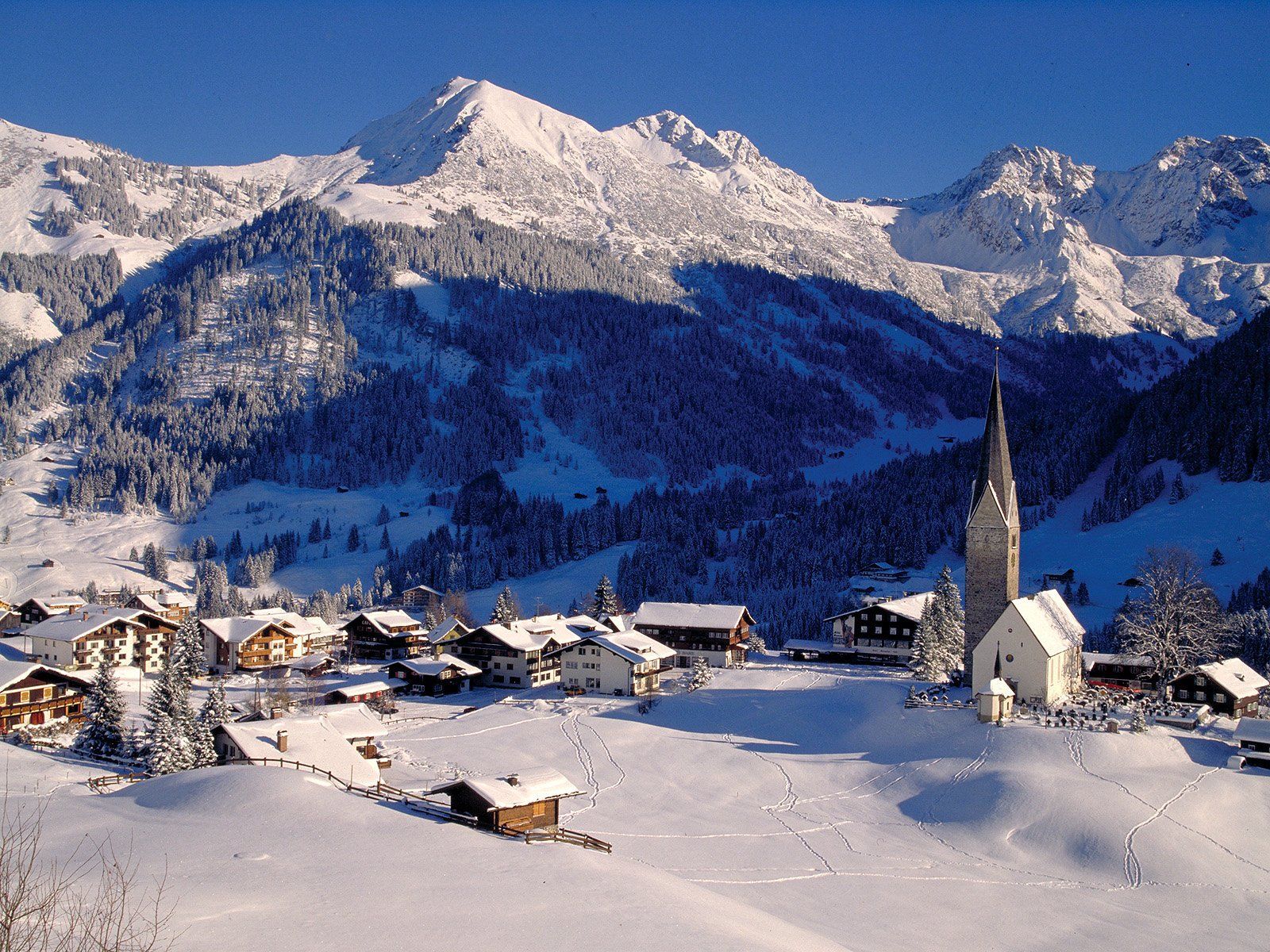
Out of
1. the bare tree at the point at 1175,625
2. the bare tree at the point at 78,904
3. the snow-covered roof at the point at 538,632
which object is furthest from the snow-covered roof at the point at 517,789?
the bare tree at the point at 1175,625

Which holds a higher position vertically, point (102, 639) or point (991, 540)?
point (991, 540)

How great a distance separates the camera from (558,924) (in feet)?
63.1

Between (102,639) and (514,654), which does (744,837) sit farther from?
(102,639)

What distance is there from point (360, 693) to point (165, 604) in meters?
46.9

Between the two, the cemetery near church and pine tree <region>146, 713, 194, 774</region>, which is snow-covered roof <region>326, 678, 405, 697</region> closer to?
Answer: the cemetery near church

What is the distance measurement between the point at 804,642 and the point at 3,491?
415 feet

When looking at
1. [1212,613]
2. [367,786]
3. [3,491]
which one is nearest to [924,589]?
[1212,613]

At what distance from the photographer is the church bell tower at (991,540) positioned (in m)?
62.6

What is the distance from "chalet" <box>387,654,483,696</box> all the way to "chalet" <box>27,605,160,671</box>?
20.7 m

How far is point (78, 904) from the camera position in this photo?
1703 centimetres

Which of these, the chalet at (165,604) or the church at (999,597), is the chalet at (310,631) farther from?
the church at (999,597)

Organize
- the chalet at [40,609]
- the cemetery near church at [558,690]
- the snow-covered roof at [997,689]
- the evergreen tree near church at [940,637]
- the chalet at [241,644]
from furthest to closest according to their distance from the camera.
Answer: the chalet at [40,609] → the chalet at [241,644] → the evergreen tree near church at [940,637] → the snow-covered roof at [997,689] → the cemetery near church at [558,690]

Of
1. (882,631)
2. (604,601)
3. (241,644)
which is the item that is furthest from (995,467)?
(241,644)

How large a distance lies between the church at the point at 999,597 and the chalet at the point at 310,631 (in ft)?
178
